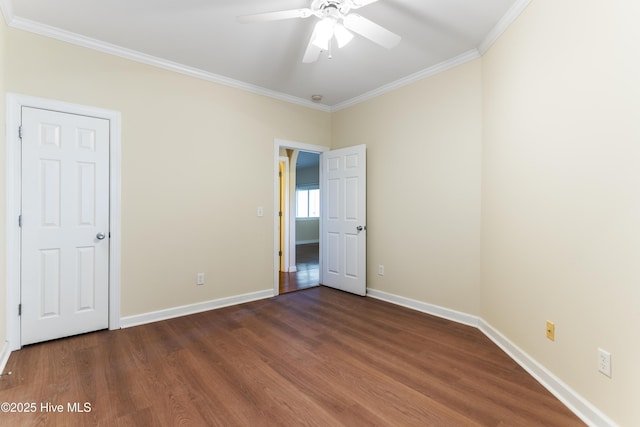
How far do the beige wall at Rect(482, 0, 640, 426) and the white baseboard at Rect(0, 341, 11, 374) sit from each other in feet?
12.6

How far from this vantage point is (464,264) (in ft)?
10.1

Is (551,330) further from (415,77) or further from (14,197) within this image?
(14,197)

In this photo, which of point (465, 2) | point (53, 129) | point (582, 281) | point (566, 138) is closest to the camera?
point (582, 281)

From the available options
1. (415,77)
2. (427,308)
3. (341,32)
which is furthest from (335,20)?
(427,308)

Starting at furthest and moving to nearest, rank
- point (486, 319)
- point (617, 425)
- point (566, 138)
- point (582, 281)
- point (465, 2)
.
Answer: point (486, 319) → point (465, 2) → point (566, 138) → point (582, 281) → point (617, 425)

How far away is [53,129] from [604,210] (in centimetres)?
406

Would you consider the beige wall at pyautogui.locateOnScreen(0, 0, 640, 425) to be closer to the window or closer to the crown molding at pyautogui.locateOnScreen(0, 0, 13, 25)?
the crown molding at pyautogui.locateOnScreen(0, 0, 13, 25)

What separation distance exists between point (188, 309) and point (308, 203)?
7.45 m

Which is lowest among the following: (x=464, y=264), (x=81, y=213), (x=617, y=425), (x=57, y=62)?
(x=617, y=425)

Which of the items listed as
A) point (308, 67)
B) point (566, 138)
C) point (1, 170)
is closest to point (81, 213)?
point (1, 170)

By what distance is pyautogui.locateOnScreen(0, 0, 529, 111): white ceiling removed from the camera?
230 cm

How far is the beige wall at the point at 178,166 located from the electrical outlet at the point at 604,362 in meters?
3.26

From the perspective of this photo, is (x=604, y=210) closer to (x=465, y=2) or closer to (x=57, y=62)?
(x=465, y=2)

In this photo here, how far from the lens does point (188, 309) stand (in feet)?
11.0
